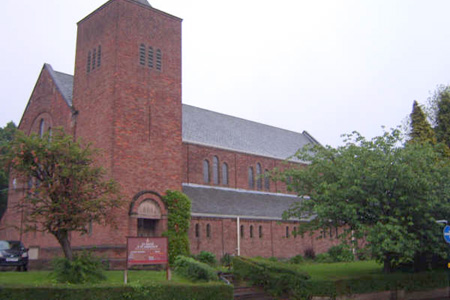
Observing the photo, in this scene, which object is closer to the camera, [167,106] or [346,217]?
[346,217]

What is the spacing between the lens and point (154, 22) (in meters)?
29.3

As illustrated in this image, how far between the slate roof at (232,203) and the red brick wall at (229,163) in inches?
26.0

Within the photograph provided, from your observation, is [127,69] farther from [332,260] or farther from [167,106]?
[332,260]

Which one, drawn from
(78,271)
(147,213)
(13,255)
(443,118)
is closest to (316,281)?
(78,271)

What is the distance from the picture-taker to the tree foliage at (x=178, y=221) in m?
26.1

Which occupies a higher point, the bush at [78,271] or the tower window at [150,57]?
the tower window at [150,57]

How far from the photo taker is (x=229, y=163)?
3709 centimetres

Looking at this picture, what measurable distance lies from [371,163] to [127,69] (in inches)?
606

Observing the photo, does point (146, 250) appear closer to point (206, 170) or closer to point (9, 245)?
point (9, 245)

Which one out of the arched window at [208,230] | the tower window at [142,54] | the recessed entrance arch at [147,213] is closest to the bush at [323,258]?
the arched window at [208,230]

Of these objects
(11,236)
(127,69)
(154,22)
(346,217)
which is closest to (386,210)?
(346,217)

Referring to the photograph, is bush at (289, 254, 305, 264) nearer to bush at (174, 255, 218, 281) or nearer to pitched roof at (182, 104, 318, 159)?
pitched roof at (182, 104, 318, 159)

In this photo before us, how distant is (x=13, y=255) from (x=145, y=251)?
29.1 ft

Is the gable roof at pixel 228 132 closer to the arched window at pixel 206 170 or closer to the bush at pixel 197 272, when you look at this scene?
the arched window at pixel 206 170
